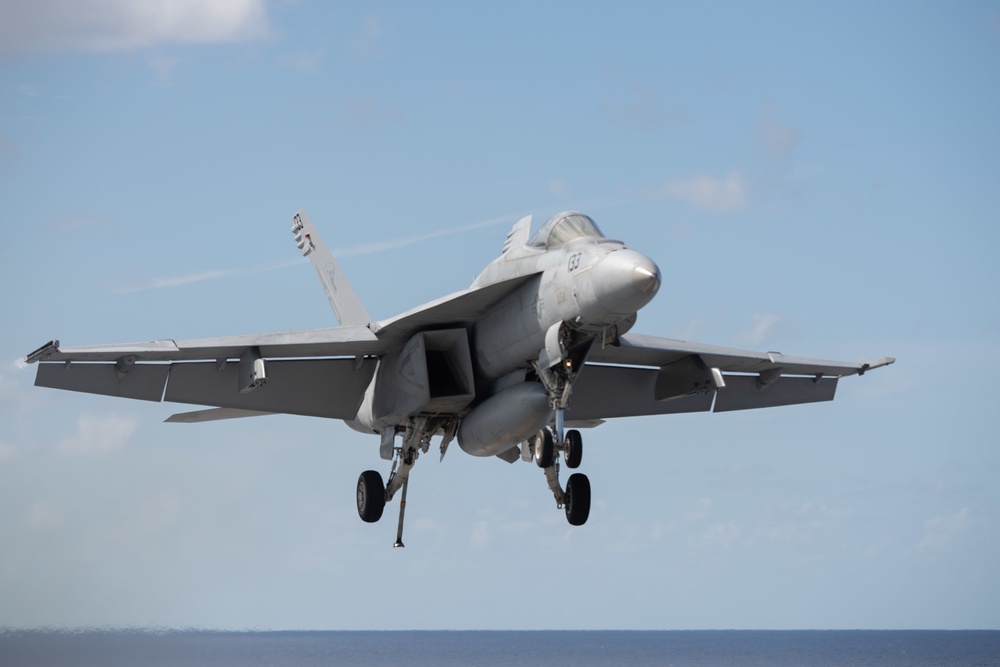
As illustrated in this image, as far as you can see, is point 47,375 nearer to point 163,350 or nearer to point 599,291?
point 163,350

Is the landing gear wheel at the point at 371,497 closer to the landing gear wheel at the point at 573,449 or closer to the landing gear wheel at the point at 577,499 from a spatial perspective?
the landing gear wheel at the point at 577,499

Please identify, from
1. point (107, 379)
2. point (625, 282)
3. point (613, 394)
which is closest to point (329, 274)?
point (613, 394)

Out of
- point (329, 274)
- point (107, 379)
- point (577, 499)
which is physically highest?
point (329, 274)

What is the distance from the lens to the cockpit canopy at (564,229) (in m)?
17.7

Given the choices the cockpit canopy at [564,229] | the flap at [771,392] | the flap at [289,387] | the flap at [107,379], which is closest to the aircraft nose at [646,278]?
the cockpit canopy at [564,229]

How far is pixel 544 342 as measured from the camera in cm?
1759

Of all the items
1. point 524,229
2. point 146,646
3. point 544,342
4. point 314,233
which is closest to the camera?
point 544,342

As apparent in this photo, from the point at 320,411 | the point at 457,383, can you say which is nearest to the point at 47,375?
the point at 320,411

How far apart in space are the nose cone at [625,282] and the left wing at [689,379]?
4402 millimetres

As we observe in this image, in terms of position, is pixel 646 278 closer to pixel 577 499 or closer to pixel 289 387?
pixel 577 499

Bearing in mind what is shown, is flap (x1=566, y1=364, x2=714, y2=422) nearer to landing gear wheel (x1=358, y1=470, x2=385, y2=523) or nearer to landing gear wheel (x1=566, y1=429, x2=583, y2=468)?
landing gear wheel (x1=358, y1=470, x2=385, y2=523)

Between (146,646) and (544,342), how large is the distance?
738 inches

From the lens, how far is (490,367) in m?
19.1

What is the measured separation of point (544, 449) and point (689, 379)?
15.9 feet
